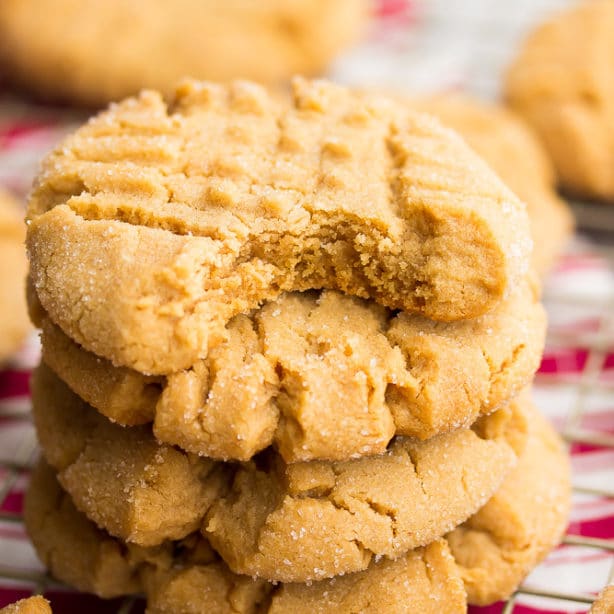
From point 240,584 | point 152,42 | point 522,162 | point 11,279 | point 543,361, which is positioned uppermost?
point 152,42

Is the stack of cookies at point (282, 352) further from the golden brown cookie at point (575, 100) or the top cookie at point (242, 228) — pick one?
the golden brown cookie at point (575, 100)

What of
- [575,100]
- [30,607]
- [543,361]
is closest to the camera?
[30,607]

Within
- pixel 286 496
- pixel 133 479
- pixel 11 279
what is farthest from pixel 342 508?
pixel 11 279

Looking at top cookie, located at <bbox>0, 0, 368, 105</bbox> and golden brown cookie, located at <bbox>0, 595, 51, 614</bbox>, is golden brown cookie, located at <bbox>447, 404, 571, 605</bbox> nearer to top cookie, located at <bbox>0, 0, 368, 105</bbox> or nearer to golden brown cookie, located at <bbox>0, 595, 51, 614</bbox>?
golden brown cookie, located at <bbox>0, 595, 51, 614</bbox>

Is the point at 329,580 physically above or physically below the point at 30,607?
above

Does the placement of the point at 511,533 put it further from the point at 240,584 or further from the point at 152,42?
the point at 152,42

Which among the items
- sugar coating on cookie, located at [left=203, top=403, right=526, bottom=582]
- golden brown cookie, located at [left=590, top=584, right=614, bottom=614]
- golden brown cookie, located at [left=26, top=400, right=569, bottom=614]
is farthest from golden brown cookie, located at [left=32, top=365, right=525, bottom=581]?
golden brown cookie, located at [left=590, top=584, right=614, bottom=614]
